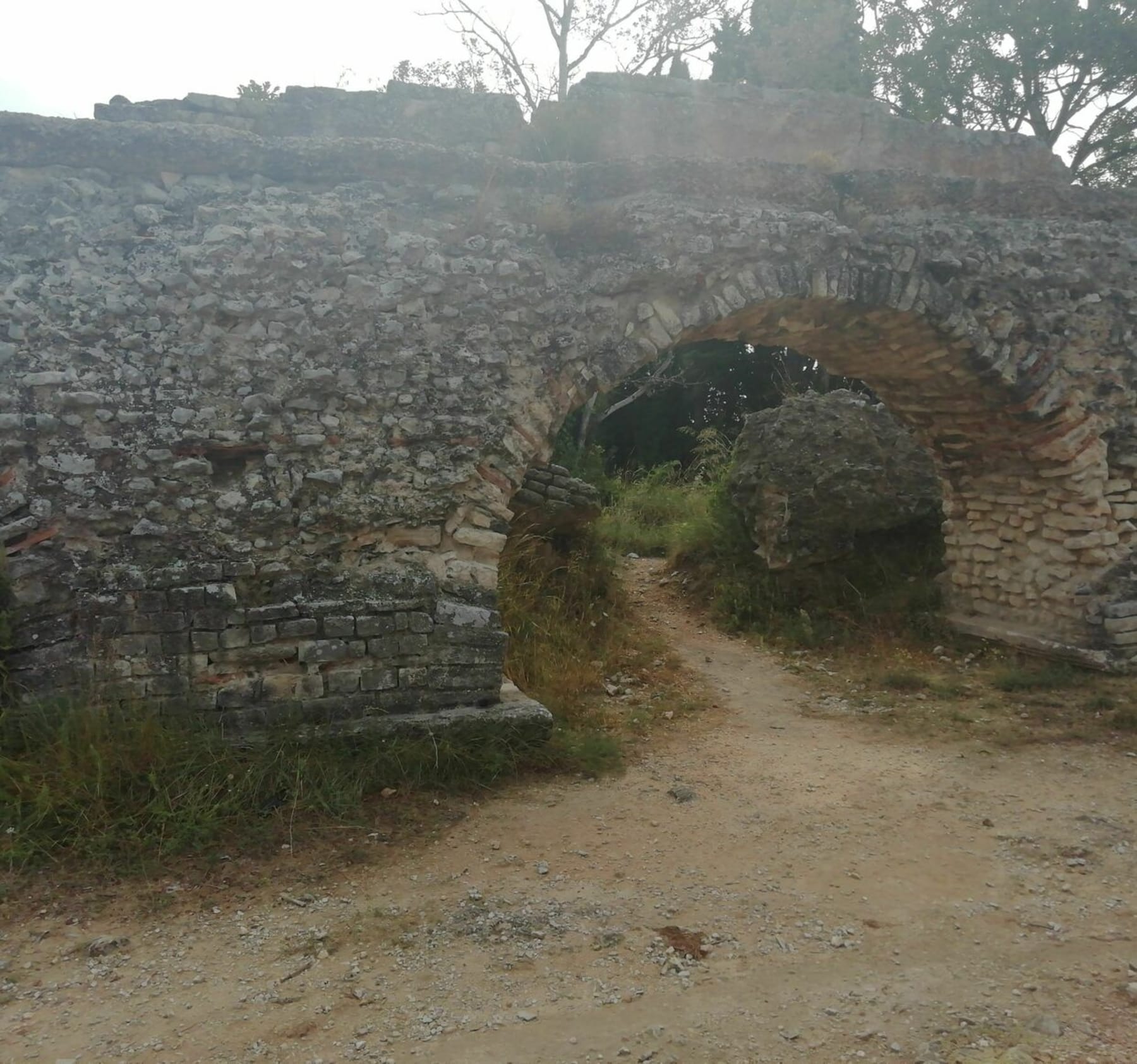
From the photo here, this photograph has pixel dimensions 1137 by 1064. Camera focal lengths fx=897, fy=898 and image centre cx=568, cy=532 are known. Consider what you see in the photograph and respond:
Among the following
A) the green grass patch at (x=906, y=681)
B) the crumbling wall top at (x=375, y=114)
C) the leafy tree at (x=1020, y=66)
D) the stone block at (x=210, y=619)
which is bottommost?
the green grass patch at (x=906, y=681)

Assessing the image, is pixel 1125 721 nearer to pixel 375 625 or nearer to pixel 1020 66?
pixel 375 625

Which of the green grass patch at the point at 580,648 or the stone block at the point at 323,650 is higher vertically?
the stone block at the point at 323,650

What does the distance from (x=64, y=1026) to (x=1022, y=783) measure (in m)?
3.80

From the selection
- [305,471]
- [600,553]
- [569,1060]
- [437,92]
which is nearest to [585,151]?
[437,92]

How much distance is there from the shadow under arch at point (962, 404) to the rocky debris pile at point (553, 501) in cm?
224

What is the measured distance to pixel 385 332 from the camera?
4.02m

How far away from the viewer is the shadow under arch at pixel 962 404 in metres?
4.48

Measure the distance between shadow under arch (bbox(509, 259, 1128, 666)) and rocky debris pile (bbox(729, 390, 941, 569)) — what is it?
0.67 metres

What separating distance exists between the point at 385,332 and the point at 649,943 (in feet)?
8.92

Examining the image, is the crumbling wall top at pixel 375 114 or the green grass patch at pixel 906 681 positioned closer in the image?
the crumbling wall top at pixel 375 114

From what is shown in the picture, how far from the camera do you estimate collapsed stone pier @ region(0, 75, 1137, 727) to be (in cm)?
365

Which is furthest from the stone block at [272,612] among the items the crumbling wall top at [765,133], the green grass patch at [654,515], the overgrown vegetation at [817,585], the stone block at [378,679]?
the green grass patch at [654,515]

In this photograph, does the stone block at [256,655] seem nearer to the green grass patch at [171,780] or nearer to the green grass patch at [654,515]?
the green grass patch at [171,780]

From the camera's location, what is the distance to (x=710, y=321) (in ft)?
14.8
